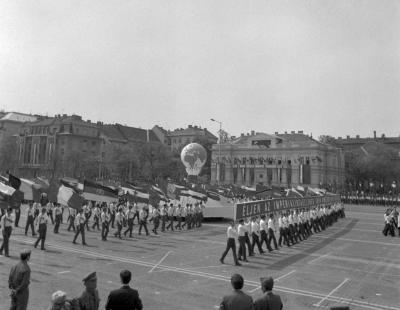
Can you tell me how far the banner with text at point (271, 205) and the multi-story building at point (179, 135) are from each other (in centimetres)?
8498

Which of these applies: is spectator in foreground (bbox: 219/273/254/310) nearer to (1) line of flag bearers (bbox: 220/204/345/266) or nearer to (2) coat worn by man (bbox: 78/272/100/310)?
(2) coat worn by man (bbox: 78/272/100/310)

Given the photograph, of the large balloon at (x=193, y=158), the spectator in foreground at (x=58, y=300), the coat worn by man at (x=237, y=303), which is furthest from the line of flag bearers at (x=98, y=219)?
the large balloon at (x=193, y=158)

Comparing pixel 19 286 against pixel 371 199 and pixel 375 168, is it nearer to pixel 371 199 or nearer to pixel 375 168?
pixel 371 199

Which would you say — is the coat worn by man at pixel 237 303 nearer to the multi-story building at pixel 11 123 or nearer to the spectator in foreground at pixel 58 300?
the spectator in foreground at pixel 58 300

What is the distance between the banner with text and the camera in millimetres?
16719

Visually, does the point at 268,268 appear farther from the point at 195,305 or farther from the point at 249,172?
the point at 249,172

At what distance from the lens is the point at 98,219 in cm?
2411

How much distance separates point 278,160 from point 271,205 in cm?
6992

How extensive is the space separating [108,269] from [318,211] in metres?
17.4

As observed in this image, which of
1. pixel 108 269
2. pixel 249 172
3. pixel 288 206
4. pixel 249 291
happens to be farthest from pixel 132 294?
pixel 249 172

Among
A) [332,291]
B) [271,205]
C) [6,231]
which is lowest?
[332,291]

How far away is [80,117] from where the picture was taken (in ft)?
325

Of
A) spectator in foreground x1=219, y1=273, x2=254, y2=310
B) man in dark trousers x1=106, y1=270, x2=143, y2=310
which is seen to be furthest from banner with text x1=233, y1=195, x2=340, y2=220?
man in dark trousers x1=106, y1=270, x2=143, y2=310

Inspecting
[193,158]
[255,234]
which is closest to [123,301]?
[255,234]
